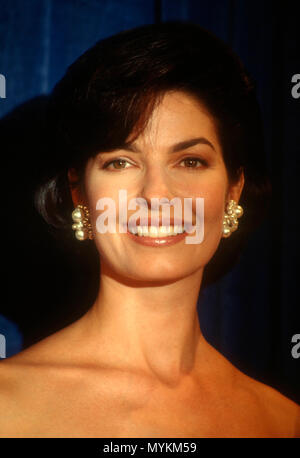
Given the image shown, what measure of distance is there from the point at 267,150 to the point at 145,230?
2.11ft

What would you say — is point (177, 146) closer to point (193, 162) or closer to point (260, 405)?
point (193, 162)

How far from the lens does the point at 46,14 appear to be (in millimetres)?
1452

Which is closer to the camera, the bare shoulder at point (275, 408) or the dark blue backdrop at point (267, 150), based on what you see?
the bare shoulder at point (275, 408)

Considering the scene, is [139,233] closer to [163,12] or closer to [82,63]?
[82,63]

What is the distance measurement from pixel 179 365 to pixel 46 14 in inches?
39.0

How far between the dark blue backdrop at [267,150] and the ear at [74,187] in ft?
0.90

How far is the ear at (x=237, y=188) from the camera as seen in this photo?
4.28ft

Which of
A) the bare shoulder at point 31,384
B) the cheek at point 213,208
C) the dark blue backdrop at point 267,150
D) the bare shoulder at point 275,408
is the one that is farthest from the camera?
the dark blue backdrop at point 267,150

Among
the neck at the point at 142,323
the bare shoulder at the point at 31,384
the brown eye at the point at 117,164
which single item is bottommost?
the bare shoulder at the point at 31,384

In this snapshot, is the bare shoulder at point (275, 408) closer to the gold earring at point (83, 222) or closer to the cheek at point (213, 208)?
the cheek at point (213, 208)

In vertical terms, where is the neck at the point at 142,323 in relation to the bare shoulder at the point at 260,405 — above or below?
above

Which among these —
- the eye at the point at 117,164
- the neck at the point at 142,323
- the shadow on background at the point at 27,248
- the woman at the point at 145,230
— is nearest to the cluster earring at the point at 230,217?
the woman at the point at 145,230

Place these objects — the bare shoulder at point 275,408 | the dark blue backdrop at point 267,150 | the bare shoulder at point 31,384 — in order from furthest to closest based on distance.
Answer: the dark blue backdrop at point 267,150 → the bare shoulder at point 275,408 → the bare shoulder at point 31,384

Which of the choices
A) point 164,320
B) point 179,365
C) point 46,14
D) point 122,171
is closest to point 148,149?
point 122,171
